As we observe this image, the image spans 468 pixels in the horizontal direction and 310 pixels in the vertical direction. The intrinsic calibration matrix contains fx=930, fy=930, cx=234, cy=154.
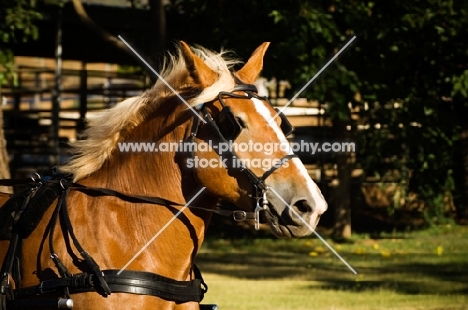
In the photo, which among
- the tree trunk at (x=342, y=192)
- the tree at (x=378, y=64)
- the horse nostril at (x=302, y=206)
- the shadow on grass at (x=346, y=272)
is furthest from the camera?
the tree trunk at (x=342, y=192)

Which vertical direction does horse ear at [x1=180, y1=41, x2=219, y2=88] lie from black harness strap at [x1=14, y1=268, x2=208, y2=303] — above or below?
above

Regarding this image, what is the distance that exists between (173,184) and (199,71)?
63cm

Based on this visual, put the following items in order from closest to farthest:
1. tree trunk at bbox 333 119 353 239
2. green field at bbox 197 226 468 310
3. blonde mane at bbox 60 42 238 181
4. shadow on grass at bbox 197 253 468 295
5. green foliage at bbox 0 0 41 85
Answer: blonde mane at bbox 60 42 238 181 → green field at bbox 197 226 468 310 → shadow on grass at bbox 197 253 468 295 → green foliage at bbox 0 0 41 85 → tree trunk at bbox 333 119 353 239

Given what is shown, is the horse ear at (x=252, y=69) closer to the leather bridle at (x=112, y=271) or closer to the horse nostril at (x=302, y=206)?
the leather bridle at (x=112, y=271)

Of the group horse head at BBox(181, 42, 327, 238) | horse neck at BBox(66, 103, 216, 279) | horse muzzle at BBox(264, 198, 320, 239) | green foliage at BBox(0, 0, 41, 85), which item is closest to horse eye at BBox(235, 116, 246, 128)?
horse head at BBox(181, 42, 327, 238)

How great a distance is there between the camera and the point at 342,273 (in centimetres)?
1335

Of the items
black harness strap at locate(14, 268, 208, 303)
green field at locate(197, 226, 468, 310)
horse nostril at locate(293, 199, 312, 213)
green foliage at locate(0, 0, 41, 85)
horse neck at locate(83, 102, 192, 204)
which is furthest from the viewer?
green foliage at locate(0, 0, 41, 85)

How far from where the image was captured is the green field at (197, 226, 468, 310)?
10562 mm

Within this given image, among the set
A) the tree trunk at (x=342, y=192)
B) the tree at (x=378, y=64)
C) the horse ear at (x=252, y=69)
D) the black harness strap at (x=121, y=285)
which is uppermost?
the horse ear at (x=252, y=69)

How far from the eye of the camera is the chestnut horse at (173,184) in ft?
15.7

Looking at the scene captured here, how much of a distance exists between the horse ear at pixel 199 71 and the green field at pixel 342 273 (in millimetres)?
5277

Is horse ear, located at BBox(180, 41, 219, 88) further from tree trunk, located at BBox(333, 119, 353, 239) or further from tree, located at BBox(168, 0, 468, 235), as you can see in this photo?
tree trunk, located at BBox(333, 119, 353, 239)

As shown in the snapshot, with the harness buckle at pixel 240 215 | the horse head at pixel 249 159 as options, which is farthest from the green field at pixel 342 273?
the horse head at pixel 249 159

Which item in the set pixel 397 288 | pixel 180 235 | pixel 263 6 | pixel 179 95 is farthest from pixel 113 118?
pixel 263 6
